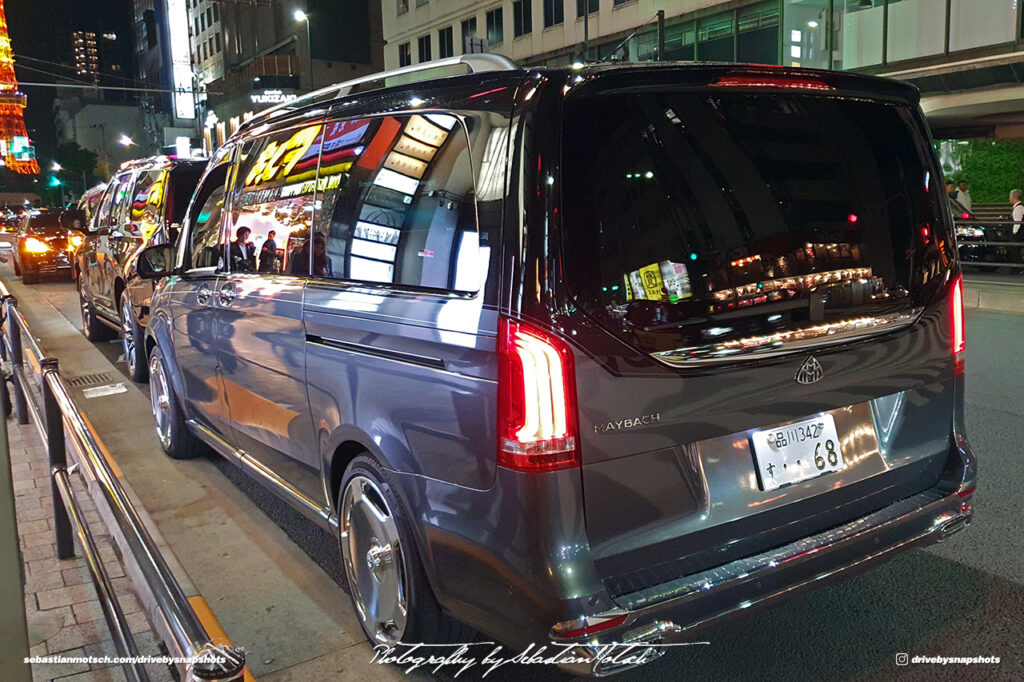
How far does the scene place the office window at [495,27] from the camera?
3984 cm

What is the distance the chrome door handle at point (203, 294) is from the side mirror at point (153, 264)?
71cm

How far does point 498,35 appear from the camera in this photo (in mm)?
40188

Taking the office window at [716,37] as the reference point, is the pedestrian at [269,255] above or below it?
below

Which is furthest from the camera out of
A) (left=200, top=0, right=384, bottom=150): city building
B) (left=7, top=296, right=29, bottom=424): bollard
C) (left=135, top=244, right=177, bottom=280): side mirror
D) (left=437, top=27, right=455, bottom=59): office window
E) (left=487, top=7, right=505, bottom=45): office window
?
(left=200, top=0, right=384, bottom=150): city building

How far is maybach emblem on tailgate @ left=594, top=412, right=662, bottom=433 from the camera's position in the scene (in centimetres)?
249

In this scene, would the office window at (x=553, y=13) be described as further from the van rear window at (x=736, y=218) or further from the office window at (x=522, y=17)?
the van rear window at (x=736, y=218)

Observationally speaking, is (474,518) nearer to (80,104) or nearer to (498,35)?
(498,35)

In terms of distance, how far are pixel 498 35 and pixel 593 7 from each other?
6.94m

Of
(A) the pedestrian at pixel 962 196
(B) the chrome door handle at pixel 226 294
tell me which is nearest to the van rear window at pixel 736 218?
(B) the chrome door handle at pixel 226 294

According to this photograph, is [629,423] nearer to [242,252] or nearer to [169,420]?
[242,252]

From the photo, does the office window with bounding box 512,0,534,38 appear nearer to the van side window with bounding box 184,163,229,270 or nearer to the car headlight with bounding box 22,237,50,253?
the car headlight with bounding box 22,237,50,253

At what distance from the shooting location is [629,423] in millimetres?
2520

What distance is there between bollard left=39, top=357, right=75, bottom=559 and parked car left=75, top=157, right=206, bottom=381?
3.31 metres

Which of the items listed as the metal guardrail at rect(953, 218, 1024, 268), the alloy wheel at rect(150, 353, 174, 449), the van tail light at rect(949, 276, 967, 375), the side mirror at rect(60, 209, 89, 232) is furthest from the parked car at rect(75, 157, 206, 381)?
the metal guardrail at rect(953, 218, 1024, 268)
